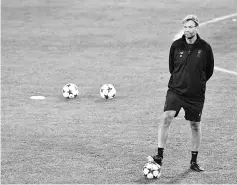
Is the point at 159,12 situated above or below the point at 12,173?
above

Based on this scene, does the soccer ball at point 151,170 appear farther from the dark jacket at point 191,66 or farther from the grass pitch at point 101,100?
the dark jacket at point 191,66

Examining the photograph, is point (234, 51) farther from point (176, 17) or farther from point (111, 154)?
point (111, 154)

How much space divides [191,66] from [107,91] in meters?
5.80

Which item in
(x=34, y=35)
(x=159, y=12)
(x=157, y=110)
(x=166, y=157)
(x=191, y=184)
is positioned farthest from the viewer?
(x=159, y=12)

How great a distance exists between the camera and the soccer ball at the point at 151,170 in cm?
1070

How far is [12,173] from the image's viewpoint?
11.0m

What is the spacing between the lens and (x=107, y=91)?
16328 millimetres

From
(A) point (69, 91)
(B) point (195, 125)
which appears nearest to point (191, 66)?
(B) point (195, 125)

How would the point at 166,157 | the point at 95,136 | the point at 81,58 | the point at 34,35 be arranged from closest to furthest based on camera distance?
the point at 166,157 < the point at 95,136 < the point at 81,58 < the point at 34,35

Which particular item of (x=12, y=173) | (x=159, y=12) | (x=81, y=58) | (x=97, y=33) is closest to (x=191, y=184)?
(x=12, y=173)

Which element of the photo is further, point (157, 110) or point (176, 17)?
point (176, 17)

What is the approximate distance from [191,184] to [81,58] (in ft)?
38.8

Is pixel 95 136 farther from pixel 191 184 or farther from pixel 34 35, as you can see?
pixel 34 35

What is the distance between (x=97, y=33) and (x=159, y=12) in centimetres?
551
